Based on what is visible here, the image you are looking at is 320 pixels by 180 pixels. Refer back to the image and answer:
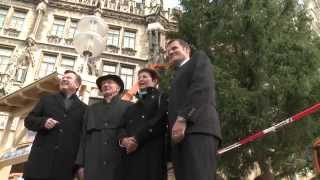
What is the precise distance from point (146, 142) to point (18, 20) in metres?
18.7

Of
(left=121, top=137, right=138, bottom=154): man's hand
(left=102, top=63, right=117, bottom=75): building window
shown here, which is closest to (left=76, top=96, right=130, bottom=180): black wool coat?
(left=121, top=137, right=138, bottom=154): man's hand

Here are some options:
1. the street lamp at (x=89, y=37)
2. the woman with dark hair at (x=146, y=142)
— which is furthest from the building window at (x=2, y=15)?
the woman with dark hair at (x=146, y=142)

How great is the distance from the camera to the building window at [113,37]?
20.9m

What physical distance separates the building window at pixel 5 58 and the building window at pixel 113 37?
518cm

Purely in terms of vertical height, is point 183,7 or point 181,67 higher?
point 183,7

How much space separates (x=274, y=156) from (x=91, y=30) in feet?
17.9

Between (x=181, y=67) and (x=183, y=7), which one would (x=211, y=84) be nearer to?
(x=181, y=67)

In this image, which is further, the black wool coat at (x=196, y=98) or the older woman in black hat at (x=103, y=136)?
the older woman in black hat at (x=103, y=136)

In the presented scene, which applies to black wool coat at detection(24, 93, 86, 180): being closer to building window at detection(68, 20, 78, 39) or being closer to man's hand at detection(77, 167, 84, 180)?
man's hand at detection(77, 167, 84, 180)

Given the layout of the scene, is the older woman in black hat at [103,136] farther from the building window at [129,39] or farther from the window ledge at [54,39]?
the building window at [129,39]

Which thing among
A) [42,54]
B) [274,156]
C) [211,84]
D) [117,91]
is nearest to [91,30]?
[117,91]

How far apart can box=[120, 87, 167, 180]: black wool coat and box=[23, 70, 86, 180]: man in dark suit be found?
754mm

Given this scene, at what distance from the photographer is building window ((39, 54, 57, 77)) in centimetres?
1938

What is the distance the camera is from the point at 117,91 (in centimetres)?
489
